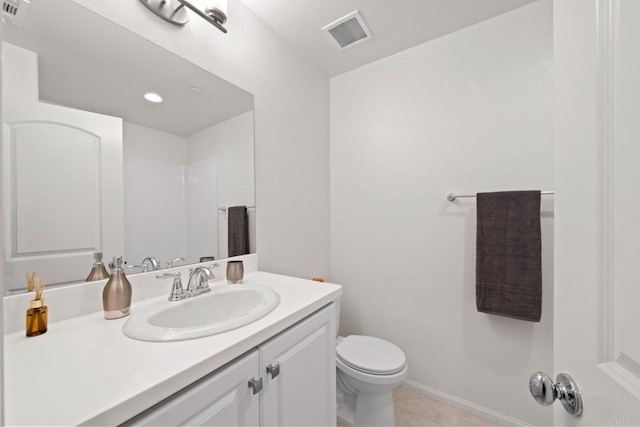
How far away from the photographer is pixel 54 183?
2.64 ft

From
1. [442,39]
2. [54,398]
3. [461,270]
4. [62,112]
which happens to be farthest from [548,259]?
[62,112]

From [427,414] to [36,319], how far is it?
1892 mm

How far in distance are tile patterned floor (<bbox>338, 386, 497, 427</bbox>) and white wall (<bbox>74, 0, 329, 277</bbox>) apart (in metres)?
1.00

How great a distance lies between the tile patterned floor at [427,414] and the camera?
1490mm

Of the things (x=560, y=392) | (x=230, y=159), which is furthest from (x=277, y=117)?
(x=560, y=392)

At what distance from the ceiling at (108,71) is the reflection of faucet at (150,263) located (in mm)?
539

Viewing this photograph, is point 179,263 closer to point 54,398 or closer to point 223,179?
point 223,179

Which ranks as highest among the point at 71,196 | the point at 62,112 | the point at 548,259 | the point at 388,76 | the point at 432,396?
the point at 388,76

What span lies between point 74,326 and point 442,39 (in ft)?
7.46

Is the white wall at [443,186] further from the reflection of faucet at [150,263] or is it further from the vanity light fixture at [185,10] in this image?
the reflection of faucet at [150,263]

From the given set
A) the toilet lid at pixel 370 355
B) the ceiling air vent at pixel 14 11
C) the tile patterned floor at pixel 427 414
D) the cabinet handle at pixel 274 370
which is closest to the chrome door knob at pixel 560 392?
the cabinet handle at pixel 274 370

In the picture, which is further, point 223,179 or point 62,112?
point 223,179

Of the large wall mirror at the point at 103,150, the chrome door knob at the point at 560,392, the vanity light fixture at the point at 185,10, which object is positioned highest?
the vanity light fixture at the point at 185,10

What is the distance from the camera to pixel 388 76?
1.85 metres
